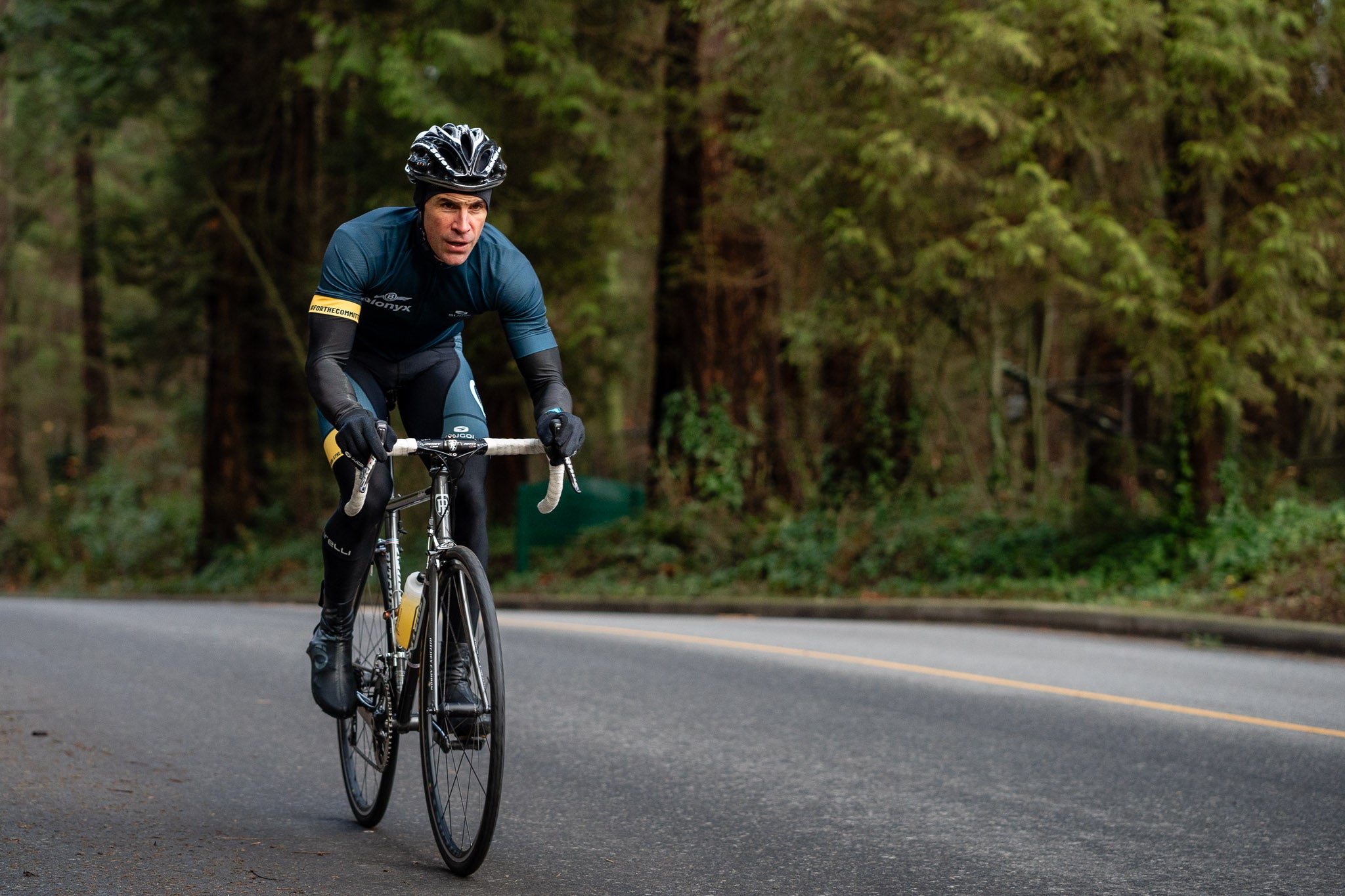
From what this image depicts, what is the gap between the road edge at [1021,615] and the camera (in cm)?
1197

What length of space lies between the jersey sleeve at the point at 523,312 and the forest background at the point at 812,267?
9922 millimetres

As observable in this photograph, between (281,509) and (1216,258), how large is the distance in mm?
18366

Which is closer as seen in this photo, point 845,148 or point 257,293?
point 845,148

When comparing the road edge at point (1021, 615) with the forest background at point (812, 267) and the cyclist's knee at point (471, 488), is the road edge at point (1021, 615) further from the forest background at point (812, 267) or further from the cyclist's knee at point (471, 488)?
the cyclist's knee at point (471, 488)

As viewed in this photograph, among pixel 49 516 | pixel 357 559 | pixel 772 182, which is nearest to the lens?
pixel 357 559

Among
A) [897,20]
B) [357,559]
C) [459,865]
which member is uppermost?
[897,20]

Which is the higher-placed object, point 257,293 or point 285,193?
point 285,193

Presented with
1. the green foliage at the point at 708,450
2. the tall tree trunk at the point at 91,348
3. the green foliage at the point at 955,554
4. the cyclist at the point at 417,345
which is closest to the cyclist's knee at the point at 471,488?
the cyclist at the point at 417,345

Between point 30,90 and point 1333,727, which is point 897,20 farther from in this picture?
point 30,90

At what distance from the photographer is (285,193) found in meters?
27.9

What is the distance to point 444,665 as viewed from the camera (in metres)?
4.93

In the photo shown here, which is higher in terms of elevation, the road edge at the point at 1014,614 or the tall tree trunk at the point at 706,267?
the tall tree trunk at the point at 706,267

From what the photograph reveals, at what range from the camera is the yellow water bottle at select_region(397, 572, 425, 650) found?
520 cm

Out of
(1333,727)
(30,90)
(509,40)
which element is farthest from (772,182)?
(30,90)
